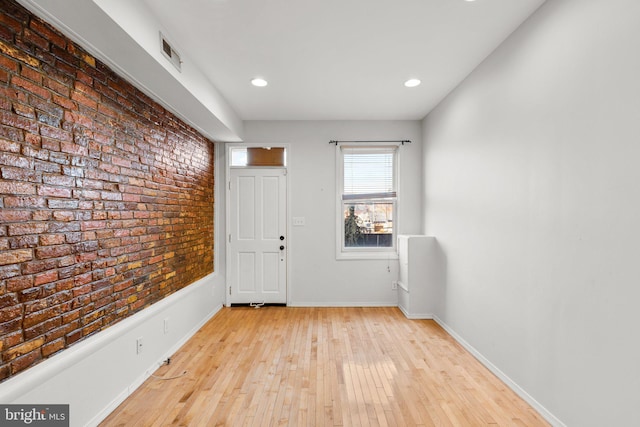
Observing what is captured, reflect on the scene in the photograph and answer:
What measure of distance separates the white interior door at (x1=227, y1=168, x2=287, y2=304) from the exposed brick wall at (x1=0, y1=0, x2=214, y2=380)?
62.8 inches

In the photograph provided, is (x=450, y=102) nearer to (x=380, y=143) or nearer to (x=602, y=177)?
(x=380, y=143)

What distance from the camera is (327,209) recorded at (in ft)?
15.0

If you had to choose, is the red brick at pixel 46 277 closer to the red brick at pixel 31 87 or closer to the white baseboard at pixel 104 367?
the white baseboard at pixel 104 367

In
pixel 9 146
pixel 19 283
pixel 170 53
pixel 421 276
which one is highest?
pixel 170 53

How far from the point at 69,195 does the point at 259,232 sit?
9.26 feet

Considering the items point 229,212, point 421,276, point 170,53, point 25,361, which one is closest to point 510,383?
point 421,276

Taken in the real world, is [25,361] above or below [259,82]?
below

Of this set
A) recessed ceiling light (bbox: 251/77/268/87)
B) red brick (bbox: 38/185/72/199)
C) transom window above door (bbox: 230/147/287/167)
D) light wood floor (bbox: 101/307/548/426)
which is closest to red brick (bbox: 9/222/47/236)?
red brick (bbox: 38/185/72/199)

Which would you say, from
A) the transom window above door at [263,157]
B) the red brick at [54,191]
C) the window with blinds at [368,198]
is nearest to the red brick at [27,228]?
the red brick at [54,191]

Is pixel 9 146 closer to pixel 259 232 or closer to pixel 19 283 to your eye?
pixel 19 283

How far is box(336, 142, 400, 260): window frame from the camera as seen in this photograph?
15.0 feet

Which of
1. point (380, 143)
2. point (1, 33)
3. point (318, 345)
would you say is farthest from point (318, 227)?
point (1, 33)

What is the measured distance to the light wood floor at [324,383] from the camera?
206 cm
